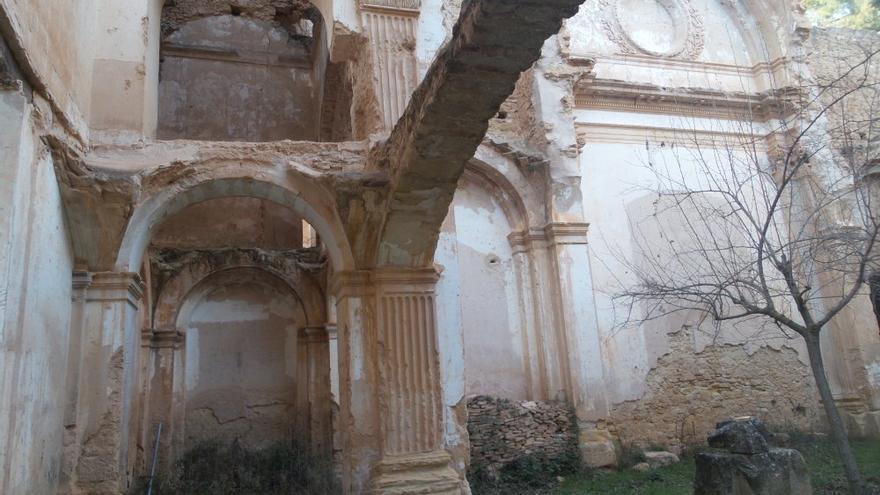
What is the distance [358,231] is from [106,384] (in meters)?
2.62

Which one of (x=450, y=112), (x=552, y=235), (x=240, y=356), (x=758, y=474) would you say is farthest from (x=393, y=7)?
(x=240, y=356)

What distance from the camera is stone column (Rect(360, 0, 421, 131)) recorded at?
270 inches

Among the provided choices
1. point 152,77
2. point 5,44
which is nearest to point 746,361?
point 152,77

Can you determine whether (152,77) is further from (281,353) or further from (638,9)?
(638,9)

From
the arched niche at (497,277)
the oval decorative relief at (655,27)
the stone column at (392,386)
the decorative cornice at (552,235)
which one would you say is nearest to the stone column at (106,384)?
the stone column at (392,386)

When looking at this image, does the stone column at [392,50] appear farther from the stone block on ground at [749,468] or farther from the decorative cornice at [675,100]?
the decorative cornice at [675,100]

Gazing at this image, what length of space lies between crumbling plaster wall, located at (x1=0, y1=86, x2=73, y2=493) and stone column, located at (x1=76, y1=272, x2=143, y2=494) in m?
0.20

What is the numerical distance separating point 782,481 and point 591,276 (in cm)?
535

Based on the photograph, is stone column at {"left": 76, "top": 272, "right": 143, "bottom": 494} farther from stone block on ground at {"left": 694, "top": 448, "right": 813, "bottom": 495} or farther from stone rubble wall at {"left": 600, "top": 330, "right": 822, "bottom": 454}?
stone rubble wall at {"left": 600, "top": 330, "right": 822, "bottom": 454}

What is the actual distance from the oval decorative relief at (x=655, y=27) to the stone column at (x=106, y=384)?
10016 mm

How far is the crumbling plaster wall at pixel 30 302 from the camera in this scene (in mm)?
4359

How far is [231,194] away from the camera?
259 inches

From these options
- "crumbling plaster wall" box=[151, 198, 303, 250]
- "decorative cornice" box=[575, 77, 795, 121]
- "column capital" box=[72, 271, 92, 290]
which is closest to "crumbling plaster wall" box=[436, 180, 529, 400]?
"decorative cornice" box=[575, 77, 795, 121]

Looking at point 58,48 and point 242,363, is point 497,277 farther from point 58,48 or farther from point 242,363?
point 58,48
